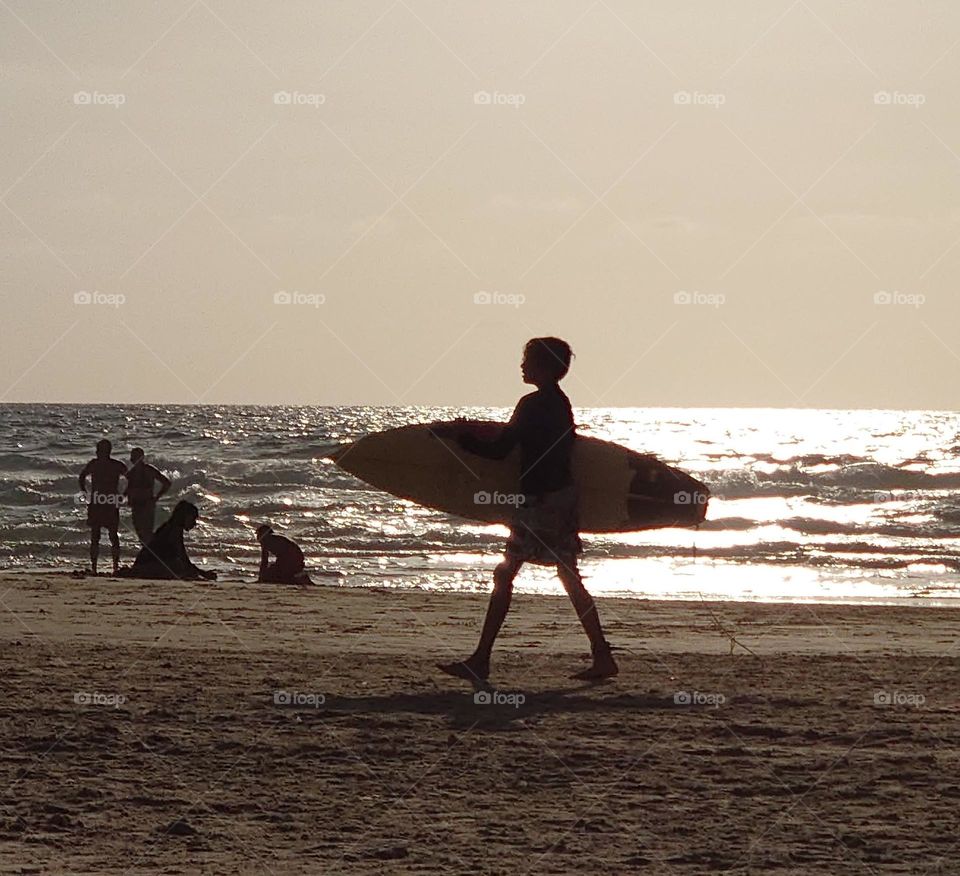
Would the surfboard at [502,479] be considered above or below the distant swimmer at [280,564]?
above

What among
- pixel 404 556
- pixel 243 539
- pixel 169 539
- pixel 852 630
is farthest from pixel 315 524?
pixel 852 630

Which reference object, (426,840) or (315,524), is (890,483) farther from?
(426,840)

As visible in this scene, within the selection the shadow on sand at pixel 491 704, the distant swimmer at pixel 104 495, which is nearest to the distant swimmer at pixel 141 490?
the distant swimmer at pixel 104 495

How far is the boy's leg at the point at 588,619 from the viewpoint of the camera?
7.56 metres

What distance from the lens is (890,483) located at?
129 ft

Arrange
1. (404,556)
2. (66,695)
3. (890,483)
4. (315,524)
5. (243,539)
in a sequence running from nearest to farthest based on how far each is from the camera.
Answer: (66,695)
(404,556)
(243,539)
(315,524)
(890,483)

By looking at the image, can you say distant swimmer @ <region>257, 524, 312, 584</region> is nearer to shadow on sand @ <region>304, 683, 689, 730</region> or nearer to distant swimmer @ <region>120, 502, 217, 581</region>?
distant swimmer @ <region>120, 502, 217, 581</region>

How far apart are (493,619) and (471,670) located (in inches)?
12.1

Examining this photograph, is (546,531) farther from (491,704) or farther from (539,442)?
(491,704)

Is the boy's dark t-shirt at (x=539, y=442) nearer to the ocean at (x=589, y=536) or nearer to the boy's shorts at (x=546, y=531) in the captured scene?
the boy's shorts at (x=546, y=531)

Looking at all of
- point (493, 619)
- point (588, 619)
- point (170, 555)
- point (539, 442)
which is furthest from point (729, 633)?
point (170, 555)

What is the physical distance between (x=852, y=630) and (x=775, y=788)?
6.52 meters

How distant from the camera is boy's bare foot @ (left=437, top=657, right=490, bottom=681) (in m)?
7.58

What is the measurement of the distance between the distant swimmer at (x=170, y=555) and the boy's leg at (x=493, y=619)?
24.2 feet
